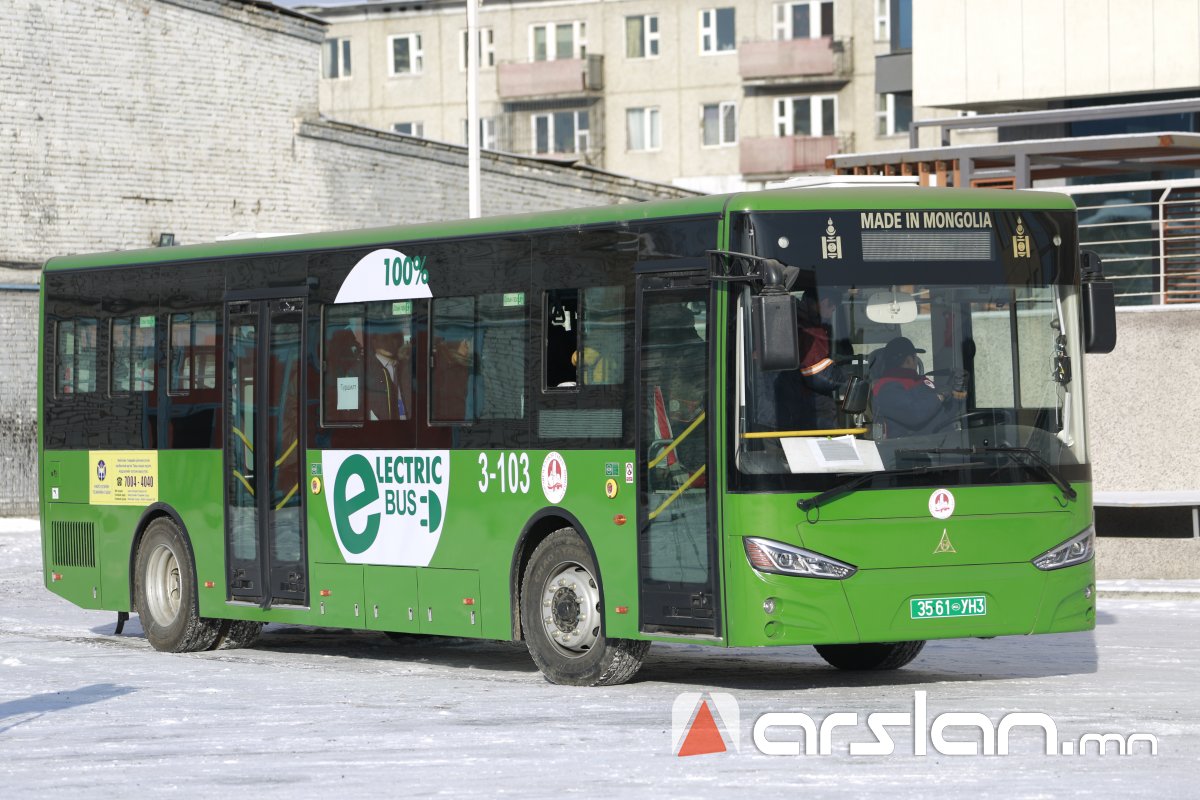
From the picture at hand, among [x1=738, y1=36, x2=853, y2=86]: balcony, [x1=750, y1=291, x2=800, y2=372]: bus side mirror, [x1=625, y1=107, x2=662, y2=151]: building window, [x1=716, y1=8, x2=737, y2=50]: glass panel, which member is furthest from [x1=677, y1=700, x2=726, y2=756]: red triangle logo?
[x1=625, y1=107, x2=662, y2=151]: building window

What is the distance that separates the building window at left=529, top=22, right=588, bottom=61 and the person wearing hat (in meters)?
58.3

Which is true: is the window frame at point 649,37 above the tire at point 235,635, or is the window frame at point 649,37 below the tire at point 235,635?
above

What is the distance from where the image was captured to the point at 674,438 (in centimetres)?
1338

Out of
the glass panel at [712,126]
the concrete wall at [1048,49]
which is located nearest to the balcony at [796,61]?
the glass panel at [712,126]

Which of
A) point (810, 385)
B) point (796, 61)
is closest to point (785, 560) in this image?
point (810, 385)

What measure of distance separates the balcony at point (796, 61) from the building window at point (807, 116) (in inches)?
22.1

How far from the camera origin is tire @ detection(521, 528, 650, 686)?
14.0 meters

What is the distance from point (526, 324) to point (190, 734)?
12.7ft

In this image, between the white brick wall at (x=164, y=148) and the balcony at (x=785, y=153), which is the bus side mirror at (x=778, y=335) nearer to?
the white brick wall at (x=164, y=148)

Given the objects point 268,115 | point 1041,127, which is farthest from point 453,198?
point 1041,127

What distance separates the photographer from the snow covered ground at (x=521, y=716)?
32.7 ft

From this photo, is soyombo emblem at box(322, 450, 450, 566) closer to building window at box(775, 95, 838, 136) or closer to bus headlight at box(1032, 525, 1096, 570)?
bus headlight at box(1032, 525, 1096, 570)

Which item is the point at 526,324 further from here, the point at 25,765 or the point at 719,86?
the point at 719,86

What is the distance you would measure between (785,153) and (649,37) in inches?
238
